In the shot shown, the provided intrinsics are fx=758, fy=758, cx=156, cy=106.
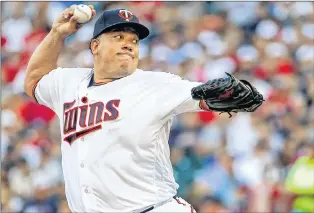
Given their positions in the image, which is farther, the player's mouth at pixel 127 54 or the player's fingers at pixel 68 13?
the player's fingers at pixel 68 13

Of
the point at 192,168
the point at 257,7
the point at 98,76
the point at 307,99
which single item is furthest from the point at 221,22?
the point at 98,76

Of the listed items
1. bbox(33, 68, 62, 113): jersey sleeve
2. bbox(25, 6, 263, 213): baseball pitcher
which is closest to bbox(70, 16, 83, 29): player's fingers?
bbox(25, 6, 263, 213): baseball pitcher

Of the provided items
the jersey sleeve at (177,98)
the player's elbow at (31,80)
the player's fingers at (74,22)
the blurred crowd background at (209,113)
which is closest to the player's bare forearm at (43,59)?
the player's elbow at (31,80)

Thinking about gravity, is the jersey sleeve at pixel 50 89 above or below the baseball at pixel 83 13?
below

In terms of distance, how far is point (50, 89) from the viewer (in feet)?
12.2

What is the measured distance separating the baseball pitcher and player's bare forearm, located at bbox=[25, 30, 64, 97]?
242 mm

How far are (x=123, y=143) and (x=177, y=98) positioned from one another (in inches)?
12.5

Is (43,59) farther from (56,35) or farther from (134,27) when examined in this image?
(134,27)

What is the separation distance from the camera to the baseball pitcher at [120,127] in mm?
3359

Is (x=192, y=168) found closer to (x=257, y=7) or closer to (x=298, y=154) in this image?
(x=298, y=154)

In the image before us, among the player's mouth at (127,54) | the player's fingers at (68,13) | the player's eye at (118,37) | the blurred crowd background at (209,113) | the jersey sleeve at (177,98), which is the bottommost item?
the blurred crowd background at (209,113)

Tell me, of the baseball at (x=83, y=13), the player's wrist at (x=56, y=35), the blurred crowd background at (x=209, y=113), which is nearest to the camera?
the baseball at (x=83, y=13)

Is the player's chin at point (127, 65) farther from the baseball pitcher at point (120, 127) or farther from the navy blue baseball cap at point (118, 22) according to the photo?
the navy blue baseball cap at point (118, 22)

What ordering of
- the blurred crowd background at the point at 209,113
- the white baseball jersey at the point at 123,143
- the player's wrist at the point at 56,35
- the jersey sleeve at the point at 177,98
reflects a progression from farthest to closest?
the blurred crowd background at the point at 209,113, the player's wrist at the point at 56,35, the white baseball jersey at the point at 123,143, the jersey sleeve at the point at 177,98
